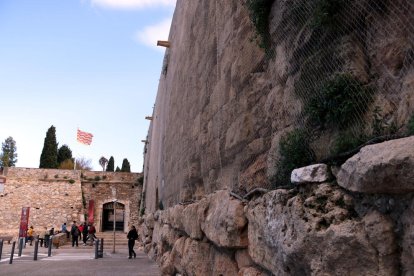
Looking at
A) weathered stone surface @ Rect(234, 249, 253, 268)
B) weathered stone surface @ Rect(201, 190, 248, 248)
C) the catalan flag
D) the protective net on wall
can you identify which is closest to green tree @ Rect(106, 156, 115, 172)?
the catalan flag

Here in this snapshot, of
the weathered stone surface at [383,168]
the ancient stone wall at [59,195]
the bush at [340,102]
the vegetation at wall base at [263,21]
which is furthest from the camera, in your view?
the ancient stone wall at [59,195]

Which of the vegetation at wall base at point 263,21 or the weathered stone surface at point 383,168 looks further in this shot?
the vegetation at wall base at point 263,21

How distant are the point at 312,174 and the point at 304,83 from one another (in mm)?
670

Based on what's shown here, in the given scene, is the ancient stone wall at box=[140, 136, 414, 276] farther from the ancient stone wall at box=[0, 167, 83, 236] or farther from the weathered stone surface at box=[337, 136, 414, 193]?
the ancient stone wall at box=[0, 167, 83, 236]

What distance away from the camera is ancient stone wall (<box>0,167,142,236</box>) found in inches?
1167

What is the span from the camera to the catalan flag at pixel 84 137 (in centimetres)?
3036

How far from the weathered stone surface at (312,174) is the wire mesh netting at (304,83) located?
0.10 m

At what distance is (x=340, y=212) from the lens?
188cm

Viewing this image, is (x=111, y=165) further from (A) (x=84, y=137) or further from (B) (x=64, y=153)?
(A) (x=84, y=137)

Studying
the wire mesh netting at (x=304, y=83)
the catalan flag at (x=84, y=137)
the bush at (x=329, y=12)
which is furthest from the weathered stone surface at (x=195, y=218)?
the catalan flag at (x=84, y=137)

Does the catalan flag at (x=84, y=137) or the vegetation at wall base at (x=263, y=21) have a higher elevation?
the catalan flag at (x=84, y=137)

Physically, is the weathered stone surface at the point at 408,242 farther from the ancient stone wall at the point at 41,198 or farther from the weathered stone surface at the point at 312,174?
the ancient stone wall at the point at 41,198

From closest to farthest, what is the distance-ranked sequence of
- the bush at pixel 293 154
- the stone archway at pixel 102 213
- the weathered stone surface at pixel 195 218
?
the bush at pixel 293 154 < the weathered stone surface at pixel 195 218 < the stone archway at pixel 102 213

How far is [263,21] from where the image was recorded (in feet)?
10.7
